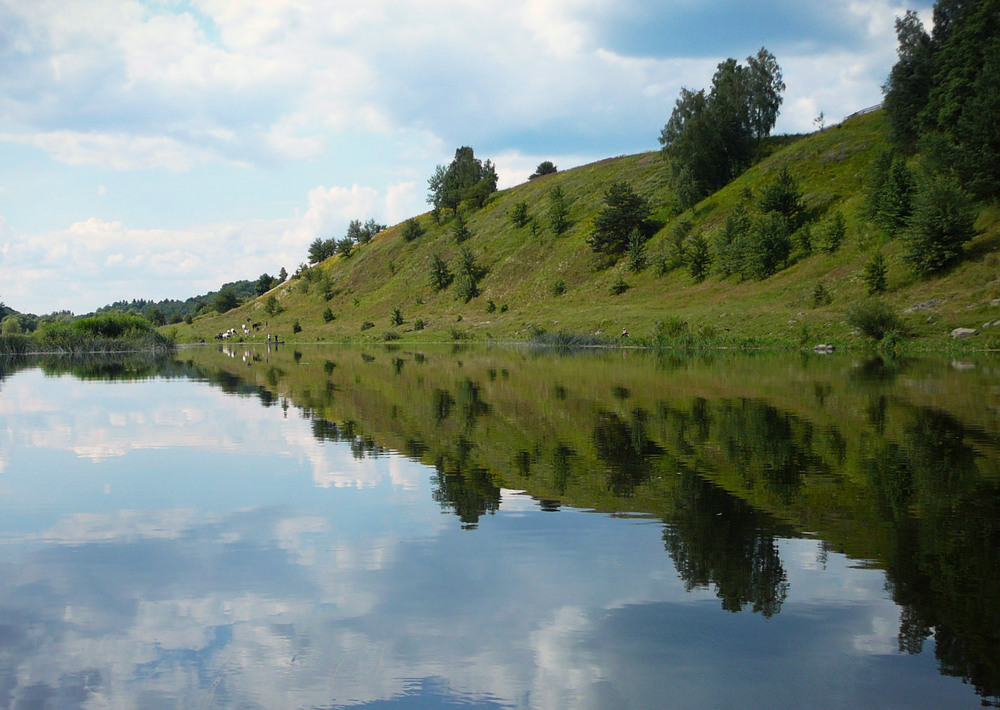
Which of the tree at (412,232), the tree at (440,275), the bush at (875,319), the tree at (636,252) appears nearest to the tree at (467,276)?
the tree at (440,275)

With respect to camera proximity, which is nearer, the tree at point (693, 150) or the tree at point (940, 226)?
the tree at point (940, 226)

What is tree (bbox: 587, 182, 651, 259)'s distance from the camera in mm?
91750

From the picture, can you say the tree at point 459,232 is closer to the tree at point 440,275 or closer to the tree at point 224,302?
the tree at point 440,275

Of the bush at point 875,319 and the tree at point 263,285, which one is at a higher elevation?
the tree at point 263,285

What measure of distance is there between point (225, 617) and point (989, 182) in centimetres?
6350

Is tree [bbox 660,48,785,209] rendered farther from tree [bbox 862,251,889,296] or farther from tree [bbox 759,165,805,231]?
tree [bbox 862,251,889,296]

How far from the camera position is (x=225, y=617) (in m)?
6.17

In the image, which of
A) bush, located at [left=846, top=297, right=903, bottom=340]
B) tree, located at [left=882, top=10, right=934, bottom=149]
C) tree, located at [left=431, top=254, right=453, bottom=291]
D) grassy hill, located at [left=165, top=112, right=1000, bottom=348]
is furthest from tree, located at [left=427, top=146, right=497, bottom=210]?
bush, located at [left=846, top=297, right=903, bottom=340]

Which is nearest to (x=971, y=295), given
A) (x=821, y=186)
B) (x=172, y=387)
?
Answer: (x=821, y=186)

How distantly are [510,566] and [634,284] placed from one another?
252 feet

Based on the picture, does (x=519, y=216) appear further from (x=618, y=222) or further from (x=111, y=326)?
(x=111, y=326)

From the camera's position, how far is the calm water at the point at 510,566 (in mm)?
5113

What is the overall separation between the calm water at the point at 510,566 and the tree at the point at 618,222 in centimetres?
7713

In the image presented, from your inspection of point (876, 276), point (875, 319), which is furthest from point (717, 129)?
point (875, 319)
